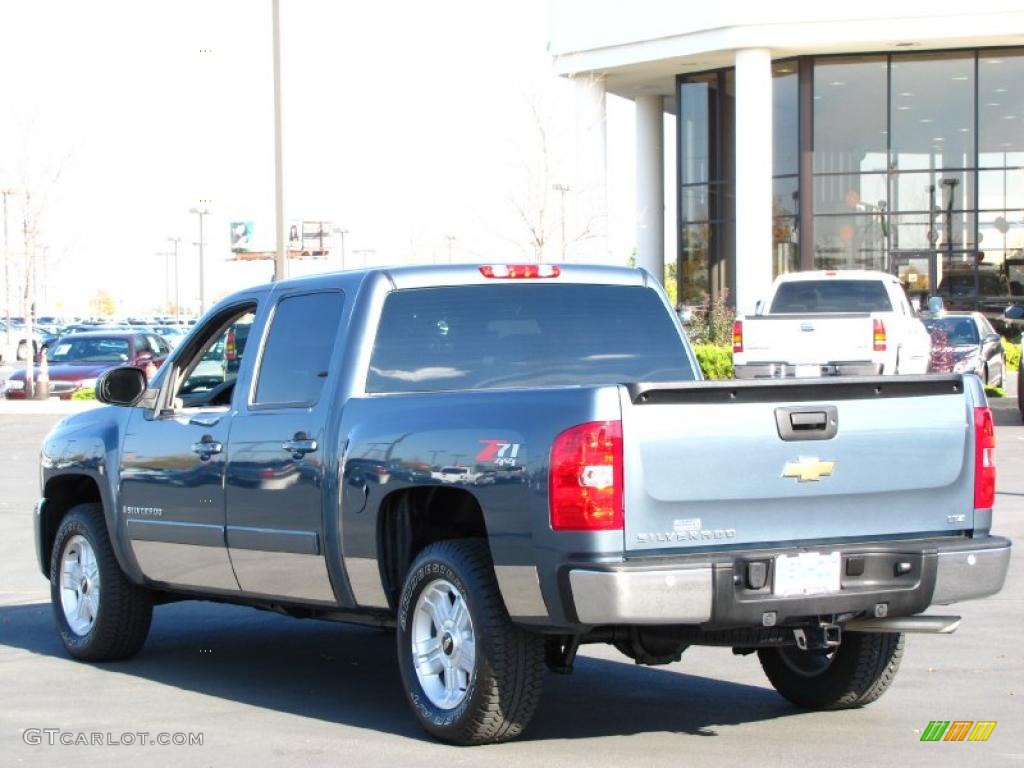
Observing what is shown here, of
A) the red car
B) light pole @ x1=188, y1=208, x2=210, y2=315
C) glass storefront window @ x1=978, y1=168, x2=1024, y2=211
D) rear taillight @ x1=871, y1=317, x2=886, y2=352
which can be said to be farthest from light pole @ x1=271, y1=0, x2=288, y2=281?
light pole @ x1=188, y1=208, x2=210, y2=315

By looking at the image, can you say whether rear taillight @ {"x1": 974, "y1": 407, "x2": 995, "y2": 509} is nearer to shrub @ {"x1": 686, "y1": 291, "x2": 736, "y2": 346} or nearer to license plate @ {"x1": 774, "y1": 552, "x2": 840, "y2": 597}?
license plate @ {"x1": 774, "y1": 552, "x2": 840, "y2": 597}

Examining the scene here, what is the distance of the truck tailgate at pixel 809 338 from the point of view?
21281mm

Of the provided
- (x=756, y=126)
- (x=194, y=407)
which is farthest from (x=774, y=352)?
(x=756, y=126)

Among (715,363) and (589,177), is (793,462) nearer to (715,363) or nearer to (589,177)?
(715,363)

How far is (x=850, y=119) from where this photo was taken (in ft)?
141

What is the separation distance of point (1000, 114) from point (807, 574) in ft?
128

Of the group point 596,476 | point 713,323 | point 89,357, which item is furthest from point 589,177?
point 596,476

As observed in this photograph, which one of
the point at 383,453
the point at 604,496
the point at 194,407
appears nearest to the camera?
the point at 604,496

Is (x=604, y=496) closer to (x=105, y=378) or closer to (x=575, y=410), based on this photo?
(x=575, y=410)

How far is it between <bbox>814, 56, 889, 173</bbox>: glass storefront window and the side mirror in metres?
35.7

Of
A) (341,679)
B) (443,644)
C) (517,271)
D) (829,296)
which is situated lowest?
(341,679)

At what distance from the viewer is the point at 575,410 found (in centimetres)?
636

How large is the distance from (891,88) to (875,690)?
3716 cm

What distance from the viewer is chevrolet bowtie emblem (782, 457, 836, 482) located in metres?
6.62
